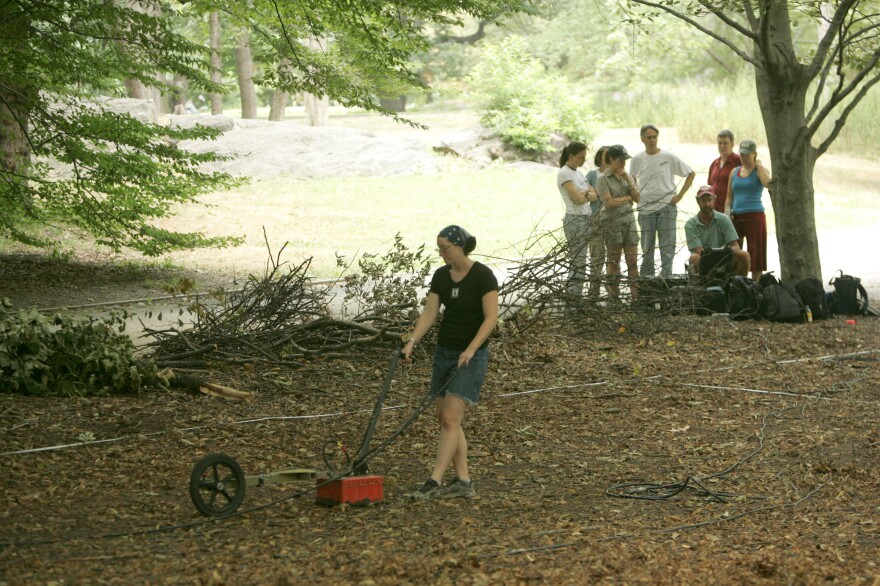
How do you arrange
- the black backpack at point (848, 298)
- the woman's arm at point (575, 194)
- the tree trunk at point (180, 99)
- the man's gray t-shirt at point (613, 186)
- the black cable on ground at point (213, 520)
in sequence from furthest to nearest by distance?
1. the tree trunk at point (180, 99)
2. the black backpack at point (848, 298)
3. the man's gray t-shirt at point (613, 186)
4. the woman's arm at point (575, 194)
5. the black cable on ground at point (213, 520)

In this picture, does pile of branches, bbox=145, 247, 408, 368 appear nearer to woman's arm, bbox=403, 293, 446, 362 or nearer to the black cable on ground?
woman's arm, bbox=403, 293, 446, 362

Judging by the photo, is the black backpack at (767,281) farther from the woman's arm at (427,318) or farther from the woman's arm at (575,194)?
the woman's arm at (427,318)

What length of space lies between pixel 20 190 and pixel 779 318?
825 centimetres

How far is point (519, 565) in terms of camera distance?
501 cm

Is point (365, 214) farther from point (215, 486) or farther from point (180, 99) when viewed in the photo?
point (180, 99)

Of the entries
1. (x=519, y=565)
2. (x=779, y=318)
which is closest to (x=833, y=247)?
(x=779, y=318)

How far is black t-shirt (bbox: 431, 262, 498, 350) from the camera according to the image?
6328 millimetres

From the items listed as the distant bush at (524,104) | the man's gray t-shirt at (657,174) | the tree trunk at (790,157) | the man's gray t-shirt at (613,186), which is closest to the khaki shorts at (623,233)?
the man's gray t-shirt at (613,186)

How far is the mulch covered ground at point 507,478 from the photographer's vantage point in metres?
4.99

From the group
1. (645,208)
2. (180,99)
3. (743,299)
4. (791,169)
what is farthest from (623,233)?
(180,99)

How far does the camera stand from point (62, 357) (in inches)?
326

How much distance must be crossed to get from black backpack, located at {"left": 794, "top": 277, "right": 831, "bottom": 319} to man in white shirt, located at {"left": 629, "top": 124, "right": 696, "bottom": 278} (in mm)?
1550

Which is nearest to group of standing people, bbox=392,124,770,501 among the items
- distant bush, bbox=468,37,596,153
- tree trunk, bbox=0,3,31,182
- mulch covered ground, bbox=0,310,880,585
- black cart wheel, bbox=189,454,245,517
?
mulch covered ground, bbox=0,310,880,585

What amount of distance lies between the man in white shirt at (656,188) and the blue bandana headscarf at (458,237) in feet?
21.5
